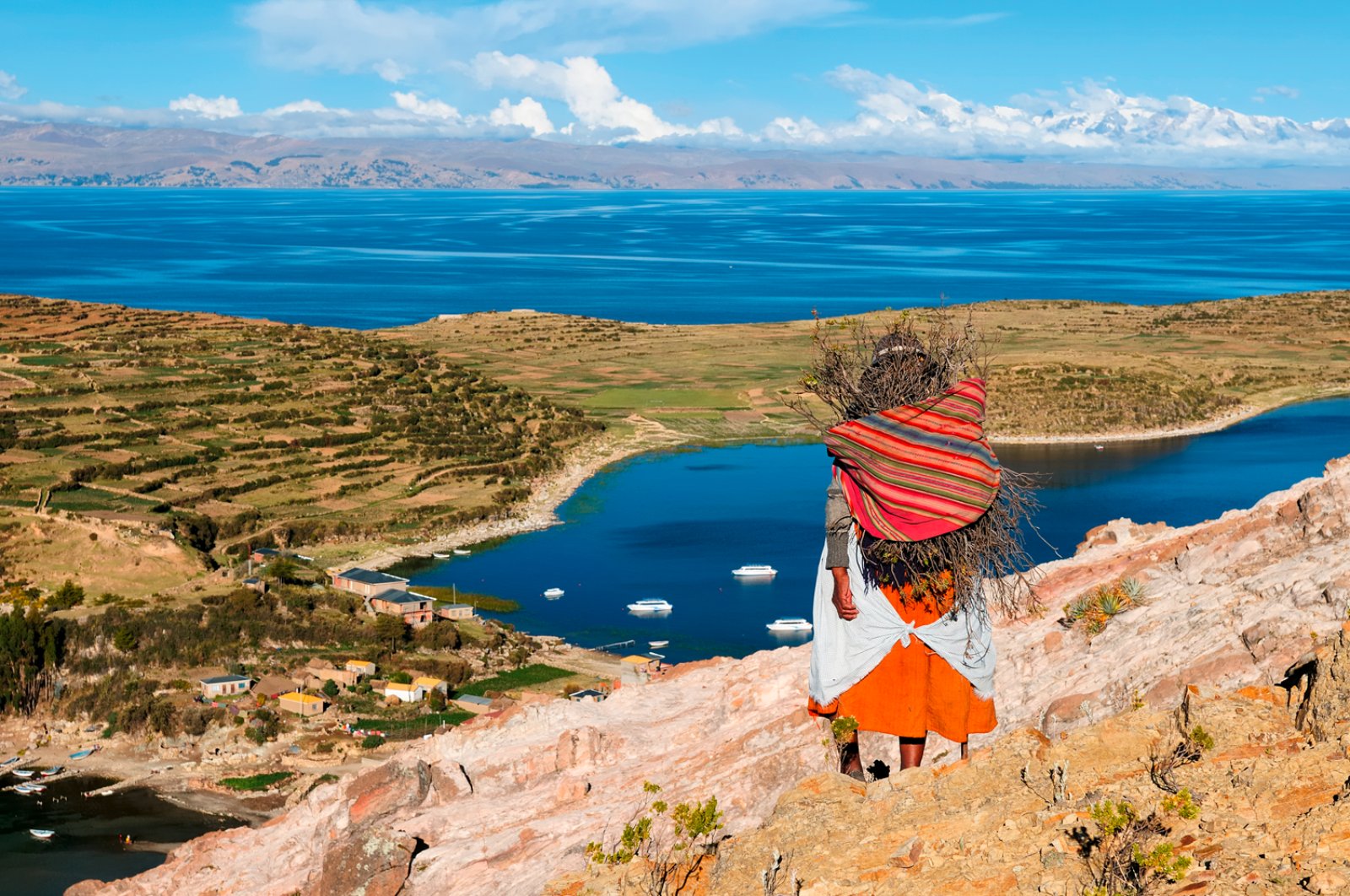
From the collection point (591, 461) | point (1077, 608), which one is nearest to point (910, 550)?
point (1077, 608)

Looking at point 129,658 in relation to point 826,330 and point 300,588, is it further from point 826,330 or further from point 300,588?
point 826,330

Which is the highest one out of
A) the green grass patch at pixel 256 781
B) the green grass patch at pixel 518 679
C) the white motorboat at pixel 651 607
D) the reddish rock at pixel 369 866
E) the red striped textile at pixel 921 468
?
the red striped textile at pixel 921 468

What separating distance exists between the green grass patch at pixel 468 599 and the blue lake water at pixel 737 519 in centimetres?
73

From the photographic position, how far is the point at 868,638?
988 centimetres

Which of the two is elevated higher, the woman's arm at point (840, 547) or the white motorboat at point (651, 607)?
the woman's arm at point (840, 547)

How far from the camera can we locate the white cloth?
9812mm

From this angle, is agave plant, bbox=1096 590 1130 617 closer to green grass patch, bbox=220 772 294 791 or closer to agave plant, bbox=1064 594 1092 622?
agave plant, bbox=1064 594 1092 622

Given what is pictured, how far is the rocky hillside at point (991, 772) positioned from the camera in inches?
291

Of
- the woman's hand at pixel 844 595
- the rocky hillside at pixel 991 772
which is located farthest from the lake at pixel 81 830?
the woman's hand at pixel 844 595

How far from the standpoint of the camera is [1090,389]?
93812 mm

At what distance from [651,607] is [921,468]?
44615 mm

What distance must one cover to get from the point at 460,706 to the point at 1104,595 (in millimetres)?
29414

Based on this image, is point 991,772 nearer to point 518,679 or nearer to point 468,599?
point 518,679

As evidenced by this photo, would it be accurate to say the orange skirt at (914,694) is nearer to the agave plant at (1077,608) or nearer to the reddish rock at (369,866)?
the agave plant at (1077,608)
